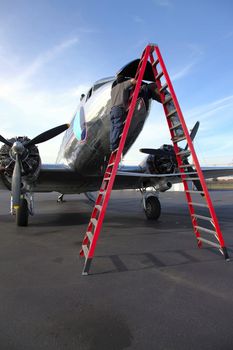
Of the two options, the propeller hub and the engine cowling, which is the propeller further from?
the engine cowling

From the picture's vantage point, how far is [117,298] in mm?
3686

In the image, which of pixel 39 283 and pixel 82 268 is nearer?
pixel 39 283

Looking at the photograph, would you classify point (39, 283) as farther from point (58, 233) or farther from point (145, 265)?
point (58, 233)

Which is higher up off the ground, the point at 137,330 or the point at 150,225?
the point at 150,225

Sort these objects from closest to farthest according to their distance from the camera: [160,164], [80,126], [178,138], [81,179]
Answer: [178,138]
[80,126]
[81,179]
[160,164]

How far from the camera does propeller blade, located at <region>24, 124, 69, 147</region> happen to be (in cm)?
998

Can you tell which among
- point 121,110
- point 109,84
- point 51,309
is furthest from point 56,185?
point 51,309

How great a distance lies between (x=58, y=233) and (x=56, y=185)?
13.2 feet

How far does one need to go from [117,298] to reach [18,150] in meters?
6.87

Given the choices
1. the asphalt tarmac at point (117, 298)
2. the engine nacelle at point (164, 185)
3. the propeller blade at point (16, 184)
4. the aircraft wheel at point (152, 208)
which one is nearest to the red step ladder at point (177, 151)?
the asphalt tarmac at point (117, 298)

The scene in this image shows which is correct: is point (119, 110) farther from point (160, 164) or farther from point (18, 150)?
point (160, 164)

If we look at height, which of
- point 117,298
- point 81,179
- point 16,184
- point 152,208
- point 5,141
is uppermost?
point 5,141

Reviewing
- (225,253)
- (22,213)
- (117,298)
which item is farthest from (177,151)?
(22,213)

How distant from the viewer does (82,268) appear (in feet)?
16.4
